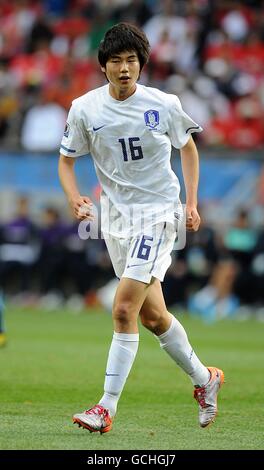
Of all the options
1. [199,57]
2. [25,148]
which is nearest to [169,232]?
[25,148]

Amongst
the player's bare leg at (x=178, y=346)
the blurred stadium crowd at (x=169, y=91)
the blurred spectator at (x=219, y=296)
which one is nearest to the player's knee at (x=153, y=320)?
the player's bare leg at (x=178, y=346)

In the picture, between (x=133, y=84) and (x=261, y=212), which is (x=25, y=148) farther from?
(x=133, y=84)

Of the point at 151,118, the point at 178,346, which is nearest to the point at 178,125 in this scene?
the point at 151,118

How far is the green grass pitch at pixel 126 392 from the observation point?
Result: 705 cm

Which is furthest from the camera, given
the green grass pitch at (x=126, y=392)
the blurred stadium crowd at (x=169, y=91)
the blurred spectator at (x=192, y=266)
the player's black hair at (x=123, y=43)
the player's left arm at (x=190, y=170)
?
the blurred spectator at (x=192, y=266)

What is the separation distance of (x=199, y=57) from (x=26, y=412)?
16.0 metres

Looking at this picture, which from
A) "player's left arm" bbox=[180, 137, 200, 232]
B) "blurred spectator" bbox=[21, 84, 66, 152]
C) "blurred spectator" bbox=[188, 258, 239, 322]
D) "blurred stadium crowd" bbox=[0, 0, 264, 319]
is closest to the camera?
"player's left arm" bbox=[180, 137, 200, 232]

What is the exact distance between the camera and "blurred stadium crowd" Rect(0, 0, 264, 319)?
2089cm

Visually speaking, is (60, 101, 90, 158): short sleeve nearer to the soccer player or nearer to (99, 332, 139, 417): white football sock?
the soccer player

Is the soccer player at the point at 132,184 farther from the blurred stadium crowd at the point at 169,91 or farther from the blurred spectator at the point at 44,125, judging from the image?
the blurred spectator at the point at 44,125

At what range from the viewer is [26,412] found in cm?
825

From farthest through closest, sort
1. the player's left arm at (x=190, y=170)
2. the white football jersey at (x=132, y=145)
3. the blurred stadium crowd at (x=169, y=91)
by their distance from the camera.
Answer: the blurred stadium crowd at (x=169, y=91) → the player's left arm at (x=190, y=170) → the white football jersey at (x=132, y=145)

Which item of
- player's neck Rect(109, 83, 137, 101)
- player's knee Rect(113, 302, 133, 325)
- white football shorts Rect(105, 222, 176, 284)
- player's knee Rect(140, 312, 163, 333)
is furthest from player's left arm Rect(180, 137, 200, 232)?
player's knee Rect(113, 302, 133, 325)
